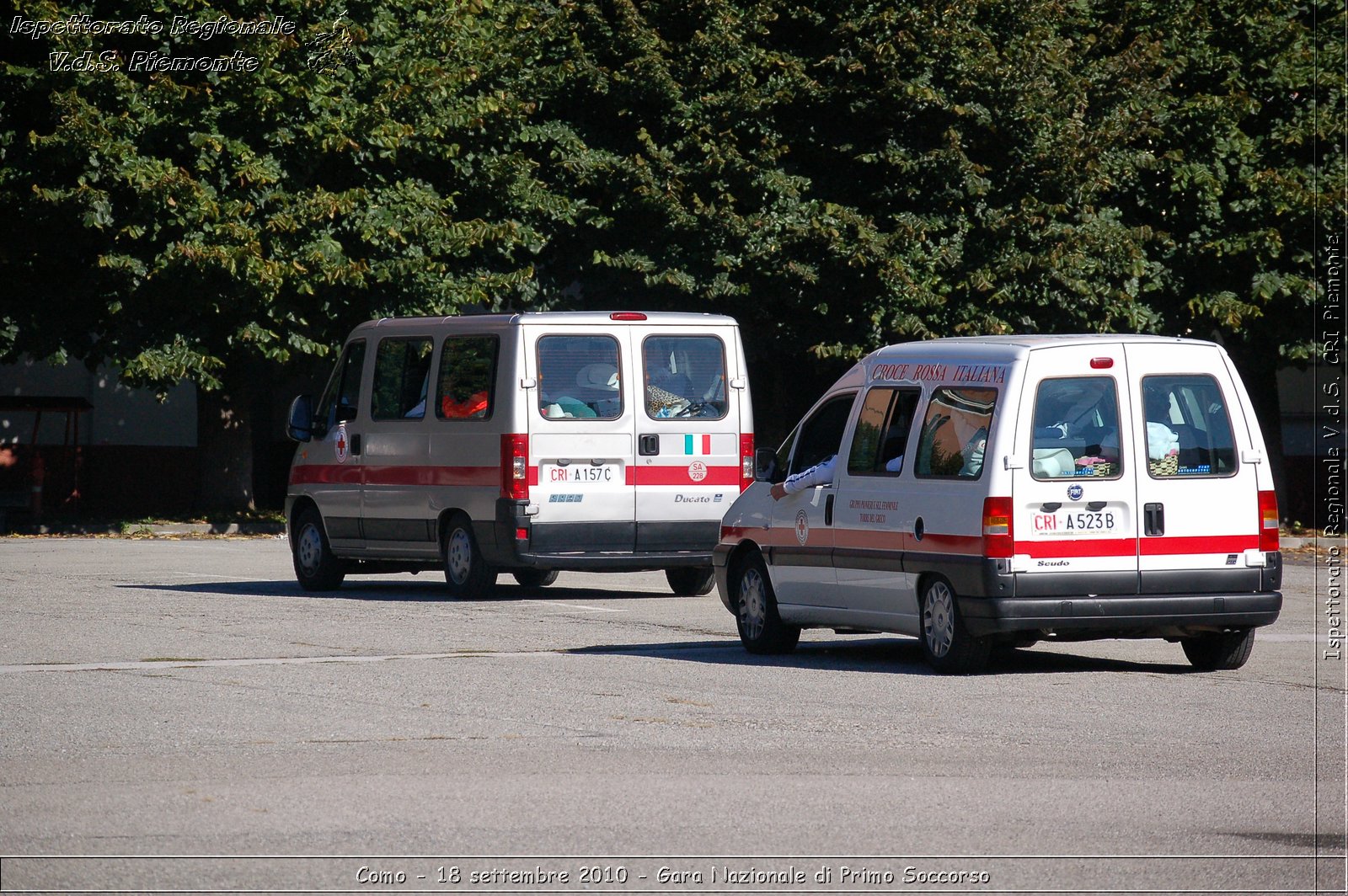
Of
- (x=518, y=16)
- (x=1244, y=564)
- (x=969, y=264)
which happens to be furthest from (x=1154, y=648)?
(x=518, y=16)

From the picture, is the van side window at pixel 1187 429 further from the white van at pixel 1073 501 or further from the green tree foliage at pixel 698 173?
the green tree foliage at pixel 698 173

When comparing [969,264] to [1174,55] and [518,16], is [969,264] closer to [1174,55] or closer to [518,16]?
[1174,55]

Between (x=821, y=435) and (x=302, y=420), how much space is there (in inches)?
285

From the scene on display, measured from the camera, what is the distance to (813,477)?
1271cm

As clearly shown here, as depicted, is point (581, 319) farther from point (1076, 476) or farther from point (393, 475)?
point (1076, 476)

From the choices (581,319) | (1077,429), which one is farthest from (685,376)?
(1077,429)

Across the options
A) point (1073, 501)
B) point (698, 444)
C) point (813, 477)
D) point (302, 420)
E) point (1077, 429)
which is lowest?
point (1073, 501)

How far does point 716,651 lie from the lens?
13195mm

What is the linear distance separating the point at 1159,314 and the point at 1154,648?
17.5 meters

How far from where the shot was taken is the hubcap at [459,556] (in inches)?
675

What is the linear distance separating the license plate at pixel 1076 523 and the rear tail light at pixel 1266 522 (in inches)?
34.3

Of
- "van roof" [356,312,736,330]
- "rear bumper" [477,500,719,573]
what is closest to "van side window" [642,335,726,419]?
"van roof" [356,312,736,330]

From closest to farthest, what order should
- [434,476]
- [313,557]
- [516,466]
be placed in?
[516,466] < [434,476] < [313,557]

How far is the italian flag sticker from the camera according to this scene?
1709cm
